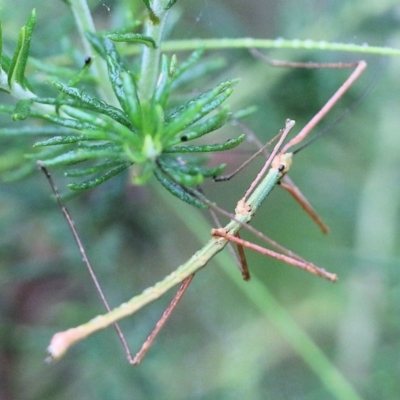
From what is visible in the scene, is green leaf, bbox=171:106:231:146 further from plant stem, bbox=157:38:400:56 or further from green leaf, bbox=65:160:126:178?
plant stem, bbox=157:38:400:56

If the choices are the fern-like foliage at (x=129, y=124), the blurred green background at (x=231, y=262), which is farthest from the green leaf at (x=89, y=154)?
the blurred green background at (x=231, y=262)

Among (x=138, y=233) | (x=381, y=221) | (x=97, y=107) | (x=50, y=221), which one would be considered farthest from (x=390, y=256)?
(x=97, y=107)

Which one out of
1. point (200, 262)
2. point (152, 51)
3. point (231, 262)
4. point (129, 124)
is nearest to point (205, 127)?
point (129, 124)

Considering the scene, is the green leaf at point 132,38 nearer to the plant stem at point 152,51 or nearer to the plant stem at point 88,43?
the plant stem at point 152,51

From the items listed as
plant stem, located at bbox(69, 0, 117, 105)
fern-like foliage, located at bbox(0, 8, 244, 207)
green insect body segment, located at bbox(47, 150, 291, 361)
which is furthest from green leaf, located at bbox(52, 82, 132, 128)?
green insect body segment, located at bbox(47, 150, 291, 361)

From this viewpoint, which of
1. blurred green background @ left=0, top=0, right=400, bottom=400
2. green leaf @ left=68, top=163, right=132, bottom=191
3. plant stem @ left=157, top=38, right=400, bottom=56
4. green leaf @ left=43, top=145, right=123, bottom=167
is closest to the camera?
green leaf @ left=43, top=145, right=123, bottom=167

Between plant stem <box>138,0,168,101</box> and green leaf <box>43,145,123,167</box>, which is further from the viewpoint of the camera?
plant stem <box>138,0,168,101</box>
